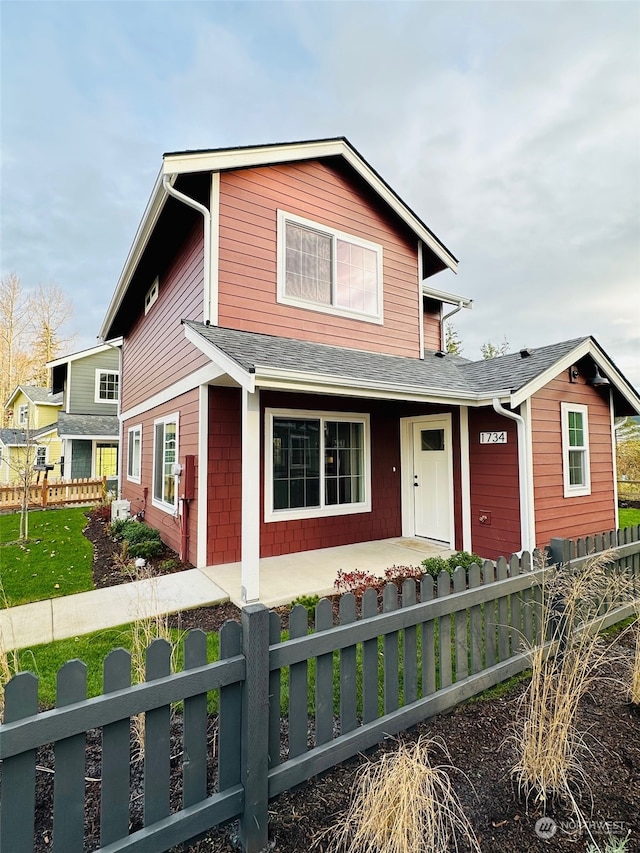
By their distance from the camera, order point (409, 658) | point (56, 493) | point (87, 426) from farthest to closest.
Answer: point (87, 426) → point (56, 493) → point (409, 658)

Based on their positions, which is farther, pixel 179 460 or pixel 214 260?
pixel 179 460

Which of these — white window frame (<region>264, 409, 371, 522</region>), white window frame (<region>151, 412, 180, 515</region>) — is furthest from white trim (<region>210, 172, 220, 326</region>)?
white window frame (<region>151, 412, 180, 515</region>)

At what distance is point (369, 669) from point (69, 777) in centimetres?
138

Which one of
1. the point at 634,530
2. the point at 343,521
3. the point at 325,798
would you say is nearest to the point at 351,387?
the point at 343,521

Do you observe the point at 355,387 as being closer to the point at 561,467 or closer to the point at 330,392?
the point at 330,392

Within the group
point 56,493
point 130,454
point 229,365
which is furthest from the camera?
point 56,493

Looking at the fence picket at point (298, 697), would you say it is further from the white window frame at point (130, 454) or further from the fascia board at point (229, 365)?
the white window frame at point (130, 454)

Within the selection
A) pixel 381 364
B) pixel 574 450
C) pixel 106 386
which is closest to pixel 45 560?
pixel 381 364

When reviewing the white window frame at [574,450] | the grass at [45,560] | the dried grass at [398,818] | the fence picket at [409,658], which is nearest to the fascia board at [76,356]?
the grass at [45,560]

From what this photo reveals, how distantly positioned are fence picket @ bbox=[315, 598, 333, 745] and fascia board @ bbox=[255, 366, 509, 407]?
2.80 m

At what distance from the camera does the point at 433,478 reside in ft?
24.2

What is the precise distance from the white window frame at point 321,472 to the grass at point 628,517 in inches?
241

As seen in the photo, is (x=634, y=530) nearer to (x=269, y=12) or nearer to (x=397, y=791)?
(x=397, y=791)

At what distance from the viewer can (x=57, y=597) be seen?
16.3 feet
